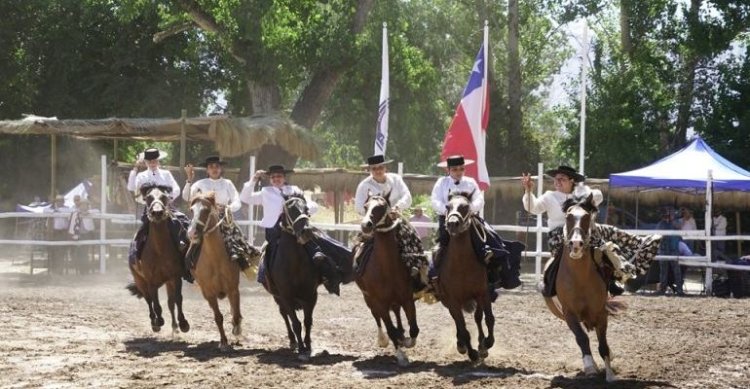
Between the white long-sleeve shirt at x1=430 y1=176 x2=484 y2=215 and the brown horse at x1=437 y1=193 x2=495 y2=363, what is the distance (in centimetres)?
26

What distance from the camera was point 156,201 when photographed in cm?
1371

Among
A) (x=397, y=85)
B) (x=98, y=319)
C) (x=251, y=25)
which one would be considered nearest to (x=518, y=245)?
(x=98, y=319)

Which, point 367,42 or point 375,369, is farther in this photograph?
point 367,42

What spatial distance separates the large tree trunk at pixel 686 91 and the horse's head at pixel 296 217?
21.8 meters

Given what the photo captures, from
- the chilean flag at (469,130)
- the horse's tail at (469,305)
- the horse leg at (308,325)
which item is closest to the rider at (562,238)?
the horse's tail at (469,305)

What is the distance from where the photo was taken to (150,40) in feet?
128

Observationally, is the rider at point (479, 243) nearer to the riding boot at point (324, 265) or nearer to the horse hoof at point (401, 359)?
the horse hoof at point (401, 359)

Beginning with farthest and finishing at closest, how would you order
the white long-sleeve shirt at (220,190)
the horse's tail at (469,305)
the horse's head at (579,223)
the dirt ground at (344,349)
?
1. the white long-sleeve shirt at (220,190)
2. the horse's tail at (469,305)
3. the dirt ground at (344,349)
4. the horse's head at (579,223)

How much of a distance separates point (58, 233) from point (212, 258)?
1211 cm

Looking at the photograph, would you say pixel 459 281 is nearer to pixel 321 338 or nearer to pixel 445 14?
pixel 321 338

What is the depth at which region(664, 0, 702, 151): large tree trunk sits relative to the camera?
32000mm

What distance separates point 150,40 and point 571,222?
30637mm

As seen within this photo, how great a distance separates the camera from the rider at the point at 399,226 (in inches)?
472

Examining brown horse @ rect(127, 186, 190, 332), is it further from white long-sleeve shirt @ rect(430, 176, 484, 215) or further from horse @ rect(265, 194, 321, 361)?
white long-sleeve shirt @ rect(430, 176, 484, 215)
